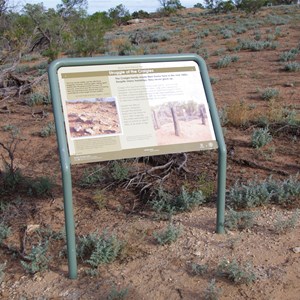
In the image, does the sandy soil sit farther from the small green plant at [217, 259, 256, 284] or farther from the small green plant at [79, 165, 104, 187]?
the small green plant at [79, 165, 104, 187]

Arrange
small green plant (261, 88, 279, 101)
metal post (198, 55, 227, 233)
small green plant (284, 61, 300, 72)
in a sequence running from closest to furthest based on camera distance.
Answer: metal post (198, 55, 227, 233) < small green plant (261, 88, 279, 101) < small green plant (284, 61, 300, 72)

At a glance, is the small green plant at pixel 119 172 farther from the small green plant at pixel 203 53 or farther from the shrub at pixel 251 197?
the small green plant at pixel 203 53

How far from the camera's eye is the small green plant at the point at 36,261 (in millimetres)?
3404

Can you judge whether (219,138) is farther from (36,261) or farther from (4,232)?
(4,232)

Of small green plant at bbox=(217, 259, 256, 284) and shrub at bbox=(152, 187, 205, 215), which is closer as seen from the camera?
small green plant at bbox=(217, 259, 256, 284)

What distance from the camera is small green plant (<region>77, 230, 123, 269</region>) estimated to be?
3.42 meters

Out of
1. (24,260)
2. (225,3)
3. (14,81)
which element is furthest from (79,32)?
(225,3)

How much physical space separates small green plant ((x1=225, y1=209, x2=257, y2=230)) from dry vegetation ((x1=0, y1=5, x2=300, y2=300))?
10mm

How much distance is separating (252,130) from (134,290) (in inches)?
168

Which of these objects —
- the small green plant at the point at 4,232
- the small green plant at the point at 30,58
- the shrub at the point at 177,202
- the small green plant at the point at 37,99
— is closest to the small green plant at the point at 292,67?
the small green plant at the point at 37,99

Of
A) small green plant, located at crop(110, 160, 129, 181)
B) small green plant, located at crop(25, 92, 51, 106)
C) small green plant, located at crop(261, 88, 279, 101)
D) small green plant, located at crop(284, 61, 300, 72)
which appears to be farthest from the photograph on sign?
small green plant, located at crop(284, 61, 300, 72)

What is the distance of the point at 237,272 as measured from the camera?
310 cm

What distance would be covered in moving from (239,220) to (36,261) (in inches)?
72.3

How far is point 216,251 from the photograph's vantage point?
11.6 feet
